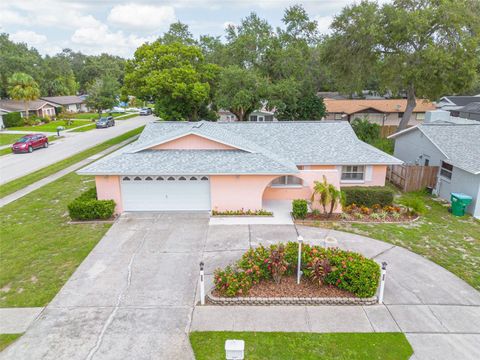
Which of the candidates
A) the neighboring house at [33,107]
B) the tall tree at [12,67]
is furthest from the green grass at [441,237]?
the tall tree at [12,67]

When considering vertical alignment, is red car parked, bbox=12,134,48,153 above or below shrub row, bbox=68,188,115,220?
above

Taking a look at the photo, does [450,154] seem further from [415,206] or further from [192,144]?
[192,144]

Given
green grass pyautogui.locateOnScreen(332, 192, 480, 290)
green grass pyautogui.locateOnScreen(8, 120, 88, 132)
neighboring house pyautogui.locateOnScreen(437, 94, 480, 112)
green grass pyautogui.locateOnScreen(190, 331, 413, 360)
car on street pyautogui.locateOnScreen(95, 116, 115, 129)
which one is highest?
neighboring house pyautogui.locateOnScreen(437, 94, 480, 112)

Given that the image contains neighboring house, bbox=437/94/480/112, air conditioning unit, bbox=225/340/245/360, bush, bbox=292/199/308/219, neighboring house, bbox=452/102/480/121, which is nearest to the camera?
air conditioning unit, bbox=225/340/245/360

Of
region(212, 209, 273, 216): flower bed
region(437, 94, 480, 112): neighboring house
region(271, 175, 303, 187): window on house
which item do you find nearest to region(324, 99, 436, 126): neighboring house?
region(437, 94, 480, 112): neighboring house

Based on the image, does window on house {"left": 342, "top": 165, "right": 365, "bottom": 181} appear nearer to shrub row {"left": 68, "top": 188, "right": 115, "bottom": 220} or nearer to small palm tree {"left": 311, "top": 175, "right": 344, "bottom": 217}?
small palm tree {"left": 311, "top": 175, "right": 344, "bottom": 217}

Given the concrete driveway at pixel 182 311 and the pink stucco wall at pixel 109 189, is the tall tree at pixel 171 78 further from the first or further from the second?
the concrete driveway at pixel 182 311
